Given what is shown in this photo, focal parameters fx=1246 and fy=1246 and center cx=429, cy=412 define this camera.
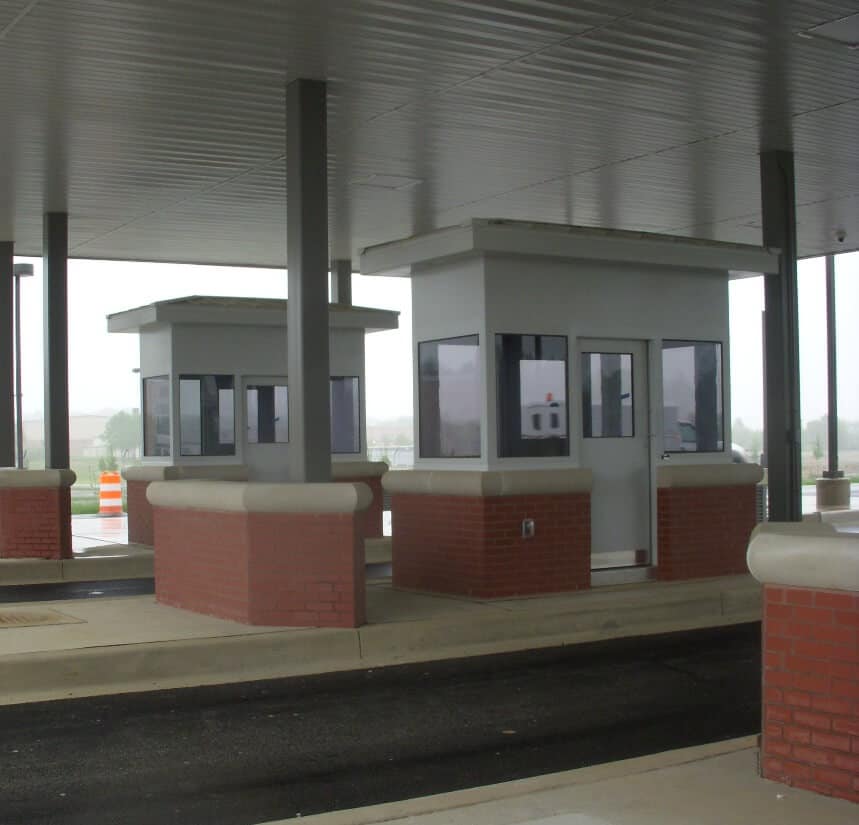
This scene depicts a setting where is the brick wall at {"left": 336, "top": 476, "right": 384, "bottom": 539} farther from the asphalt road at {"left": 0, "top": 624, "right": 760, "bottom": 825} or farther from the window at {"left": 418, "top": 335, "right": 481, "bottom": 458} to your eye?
the asphalt road at {"left": 0, "top": 624, "right": 760, "bottom": 825}

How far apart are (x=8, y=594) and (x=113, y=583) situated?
142 centimetres

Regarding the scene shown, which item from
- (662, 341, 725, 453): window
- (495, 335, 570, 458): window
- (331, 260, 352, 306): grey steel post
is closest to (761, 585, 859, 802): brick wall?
(495, 335, 570, 458): window

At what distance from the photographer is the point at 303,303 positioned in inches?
414

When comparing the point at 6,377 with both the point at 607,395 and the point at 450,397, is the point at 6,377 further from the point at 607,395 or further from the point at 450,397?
the point at 607,395

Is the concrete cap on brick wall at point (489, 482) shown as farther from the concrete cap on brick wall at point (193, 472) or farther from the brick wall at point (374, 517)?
the brick wall at point (374, 517)

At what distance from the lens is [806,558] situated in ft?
18.0

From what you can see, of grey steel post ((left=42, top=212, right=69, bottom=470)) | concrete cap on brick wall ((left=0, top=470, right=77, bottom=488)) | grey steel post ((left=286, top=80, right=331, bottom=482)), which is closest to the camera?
grey steel post ((left=286, top=80, right=331, bottom=482))

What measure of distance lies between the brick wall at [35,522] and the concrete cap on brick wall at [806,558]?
11.5 metres

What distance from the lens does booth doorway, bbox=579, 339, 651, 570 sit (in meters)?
12.4

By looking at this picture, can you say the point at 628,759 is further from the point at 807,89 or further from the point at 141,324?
the point at 141,324

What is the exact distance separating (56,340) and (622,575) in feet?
25.9

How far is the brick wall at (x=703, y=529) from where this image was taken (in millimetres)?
12586

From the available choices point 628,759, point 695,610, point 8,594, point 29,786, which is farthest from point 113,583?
point 628,759

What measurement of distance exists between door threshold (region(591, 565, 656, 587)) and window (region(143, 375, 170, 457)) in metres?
7.69
